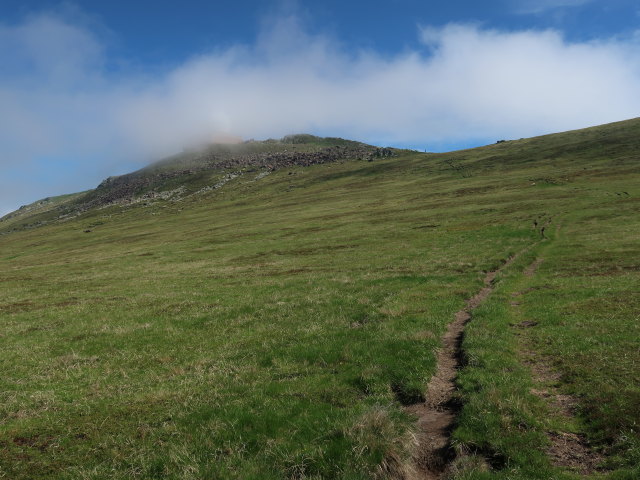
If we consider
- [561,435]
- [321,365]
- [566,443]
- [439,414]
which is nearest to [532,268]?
[321,365]

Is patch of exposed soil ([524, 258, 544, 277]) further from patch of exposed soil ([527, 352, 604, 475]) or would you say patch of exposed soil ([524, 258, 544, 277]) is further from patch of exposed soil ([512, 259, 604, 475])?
patch of exposed soil ([527, 352, 604, 475])

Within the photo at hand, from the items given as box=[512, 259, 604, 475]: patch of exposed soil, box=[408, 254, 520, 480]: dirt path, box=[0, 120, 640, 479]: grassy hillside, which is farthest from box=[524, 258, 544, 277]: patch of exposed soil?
box=[512, 259, 604, 475]: patch of exposed soil

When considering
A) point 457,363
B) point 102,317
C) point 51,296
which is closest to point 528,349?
point 457,363

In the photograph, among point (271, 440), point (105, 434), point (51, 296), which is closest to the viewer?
point (271, 440)

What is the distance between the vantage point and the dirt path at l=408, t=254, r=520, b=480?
9.43 metres

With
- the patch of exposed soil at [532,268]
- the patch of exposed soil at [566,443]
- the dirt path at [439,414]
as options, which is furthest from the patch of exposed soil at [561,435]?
the patch of exposed soil at [532,268]

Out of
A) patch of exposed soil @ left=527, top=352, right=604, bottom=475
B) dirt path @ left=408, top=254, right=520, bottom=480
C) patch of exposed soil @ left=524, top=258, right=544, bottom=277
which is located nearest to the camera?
patch of exposed soil @ left=527, top=352, right=604, bottom=475

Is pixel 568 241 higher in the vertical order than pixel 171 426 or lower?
lower

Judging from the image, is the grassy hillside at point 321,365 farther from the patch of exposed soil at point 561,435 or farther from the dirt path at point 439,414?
the dirt path at point 439,414

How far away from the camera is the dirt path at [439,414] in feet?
30.9

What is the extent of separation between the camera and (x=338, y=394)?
1270 cm

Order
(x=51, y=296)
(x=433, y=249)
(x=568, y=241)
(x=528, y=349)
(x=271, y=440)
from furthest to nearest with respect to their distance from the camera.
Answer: (x=433, y=249) → (x=568, y=241) → (x=51, y=296) → (x=528, y=349) → (x=271, y=440)

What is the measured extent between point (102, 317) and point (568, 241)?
1841 inches

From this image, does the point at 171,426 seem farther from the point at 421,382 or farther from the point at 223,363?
the point at 421,382
